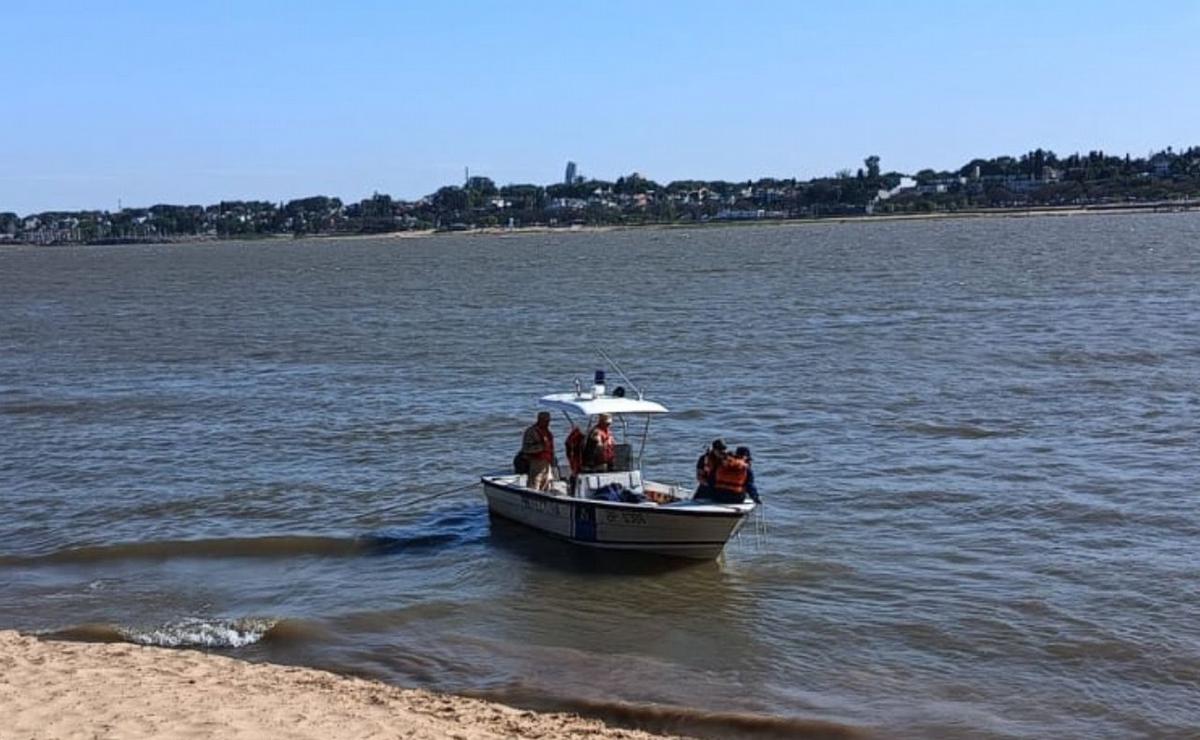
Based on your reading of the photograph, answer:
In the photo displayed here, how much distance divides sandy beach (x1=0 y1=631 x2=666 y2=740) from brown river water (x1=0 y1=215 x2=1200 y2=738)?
100 cm

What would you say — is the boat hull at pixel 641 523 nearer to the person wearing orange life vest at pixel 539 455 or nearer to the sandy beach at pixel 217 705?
the person wearing orange life vest at pixel 539 455

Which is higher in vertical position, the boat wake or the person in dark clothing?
the person in dark clothing

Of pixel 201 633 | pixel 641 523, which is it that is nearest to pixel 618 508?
pixel 641 523

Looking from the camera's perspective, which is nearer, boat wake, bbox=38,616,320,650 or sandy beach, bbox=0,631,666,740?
sandy beach, bbox=0,631,666,740

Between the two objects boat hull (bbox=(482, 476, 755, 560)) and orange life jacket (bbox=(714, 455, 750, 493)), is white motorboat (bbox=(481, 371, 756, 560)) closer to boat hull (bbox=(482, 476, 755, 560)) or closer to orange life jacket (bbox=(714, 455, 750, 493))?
boat hull (bbox=(482, 476, 755, 560))

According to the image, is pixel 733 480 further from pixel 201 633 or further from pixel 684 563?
pixel 201 633

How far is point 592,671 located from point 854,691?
2.48 m

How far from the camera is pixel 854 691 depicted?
13555mm

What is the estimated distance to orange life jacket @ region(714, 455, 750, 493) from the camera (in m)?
17.8

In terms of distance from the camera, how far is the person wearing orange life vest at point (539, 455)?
1991 cm

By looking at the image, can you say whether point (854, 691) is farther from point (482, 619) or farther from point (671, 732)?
point (482, 619)

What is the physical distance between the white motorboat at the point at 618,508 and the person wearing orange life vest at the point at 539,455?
143mm

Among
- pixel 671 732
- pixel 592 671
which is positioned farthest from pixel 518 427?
pixel 671 732

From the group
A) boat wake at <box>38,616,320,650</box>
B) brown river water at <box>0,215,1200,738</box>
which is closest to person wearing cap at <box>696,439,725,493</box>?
brown river water at <box>0,215,1200,738</box>
